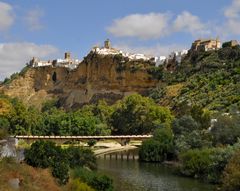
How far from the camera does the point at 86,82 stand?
111 meters

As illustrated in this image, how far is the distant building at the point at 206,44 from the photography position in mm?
92938

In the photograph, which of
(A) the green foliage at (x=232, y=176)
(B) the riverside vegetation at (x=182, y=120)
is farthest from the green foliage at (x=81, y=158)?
(A) the green foliage at (x=232, y=176)

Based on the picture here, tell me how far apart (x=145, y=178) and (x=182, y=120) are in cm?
1351

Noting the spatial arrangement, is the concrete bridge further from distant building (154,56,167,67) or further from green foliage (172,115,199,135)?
distant building (154,56,167,67)

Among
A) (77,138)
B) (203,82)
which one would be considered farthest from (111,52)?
(77,138)

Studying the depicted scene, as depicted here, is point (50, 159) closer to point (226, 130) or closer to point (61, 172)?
point (61, 172)

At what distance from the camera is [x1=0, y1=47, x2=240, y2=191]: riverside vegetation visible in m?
35.2

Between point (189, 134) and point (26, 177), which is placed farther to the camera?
point (189, 134)

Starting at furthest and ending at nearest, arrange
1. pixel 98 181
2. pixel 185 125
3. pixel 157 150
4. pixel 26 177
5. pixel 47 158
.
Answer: pixel 185 125, pixel 157 150, pixel 47 158, pixel 98 181, pixel 26 177

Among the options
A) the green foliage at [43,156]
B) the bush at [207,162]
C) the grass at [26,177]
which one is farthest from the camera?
the bush at [207,162]

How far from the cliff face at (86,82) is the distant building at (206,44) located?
10330 millimetres

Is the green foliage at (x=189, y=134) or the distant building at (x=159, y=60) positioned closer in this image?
the green foliage at (x=189, y=134)

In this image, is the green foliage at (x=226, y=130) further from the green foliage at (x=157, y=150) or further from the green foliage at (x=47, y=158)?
the green foliage at (x=47, y=158)

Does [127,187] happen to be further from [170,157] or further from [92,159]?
[170,157]
